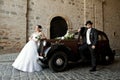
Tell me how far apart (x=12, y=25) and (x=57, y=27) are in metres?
3.47

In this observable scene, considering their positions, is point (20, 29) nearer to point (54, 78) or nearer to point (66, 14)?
point (66, 14)

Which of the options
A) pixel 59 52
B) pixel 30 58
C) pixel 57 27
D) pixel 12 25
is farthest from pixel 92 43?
pixel 57 27

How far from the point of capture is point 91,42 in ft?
23.5

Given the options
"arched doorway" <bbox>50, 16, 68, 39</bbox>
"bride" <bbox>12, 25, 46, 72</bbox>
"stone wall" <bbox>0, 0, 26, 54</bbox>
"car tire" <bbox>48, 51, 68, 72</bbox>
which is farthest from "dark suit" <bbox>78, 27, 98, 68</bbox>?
"arched doorway" <bbox>50, 16, 68, 39</bbox>

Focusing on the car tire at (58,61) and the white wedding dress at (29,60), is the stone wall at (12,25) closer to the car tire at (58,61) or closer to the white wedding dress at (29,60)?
the white wedding dress at (29,60)

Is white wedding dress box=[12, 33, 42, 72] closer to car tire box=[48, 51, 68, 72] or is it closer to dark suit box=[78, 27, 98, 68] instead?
car tire box=[48, 51, 68, 72]

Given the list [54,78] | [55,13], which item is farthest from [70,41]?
[55,13]

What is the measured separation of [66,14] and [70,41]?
722 cm

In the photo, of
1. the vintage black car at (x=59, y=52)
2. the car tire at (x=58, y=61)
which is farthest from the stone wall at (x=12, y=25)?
the car tire at (x=58, y=61)

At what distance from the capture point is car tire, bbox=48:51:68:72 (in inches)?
269

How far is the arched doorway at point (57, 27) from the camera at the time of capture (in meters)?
13.9

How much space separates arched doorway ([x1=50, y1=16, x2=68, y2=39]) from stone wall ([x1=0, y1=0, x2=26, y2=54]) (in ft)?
7.52

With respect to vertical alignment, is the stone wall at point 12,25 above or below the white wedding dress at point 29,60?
above

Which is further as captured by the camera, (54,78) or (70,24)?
(70,24)
